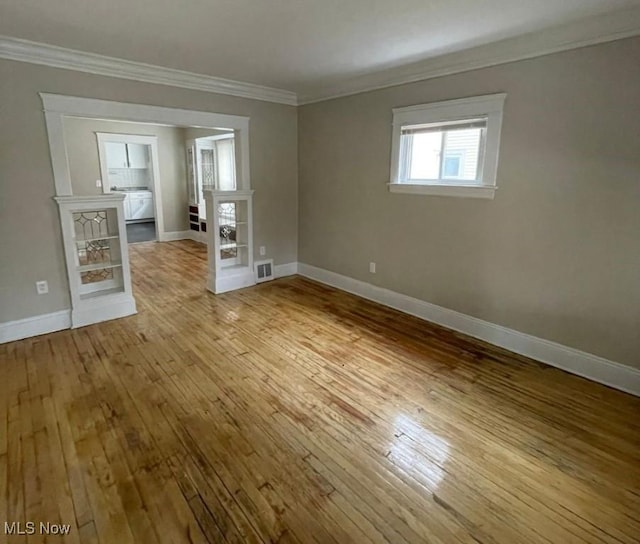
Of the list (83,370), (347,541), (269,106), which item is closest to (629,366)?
(347,541)

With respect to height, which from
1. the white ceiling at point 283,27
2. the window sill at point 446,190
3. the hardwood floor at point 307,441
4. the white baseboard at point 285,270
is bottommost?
the hardwood floor at point 307,441

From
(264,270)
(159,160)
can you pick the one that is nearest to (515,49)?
(264,270)

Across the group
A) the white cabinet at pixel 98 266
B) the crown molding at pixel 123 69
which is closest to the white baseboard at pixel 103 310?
the white cabinet at pixel 98 266

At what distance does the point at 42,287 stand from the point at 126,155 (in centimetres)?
884

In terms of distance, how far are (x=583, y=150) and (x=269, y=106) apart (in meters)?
3.69

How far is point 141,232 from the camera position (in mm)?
9312

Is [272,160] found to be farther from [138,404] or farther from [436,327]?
[138,404]

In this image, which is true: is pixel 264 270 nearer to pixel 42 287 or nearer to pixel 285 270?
pixel 285 270

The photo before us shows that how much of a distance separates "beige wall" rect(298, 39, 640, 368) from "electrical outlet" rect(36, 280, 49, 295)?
3555mm

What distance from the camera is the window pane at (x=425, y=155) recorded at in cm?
370

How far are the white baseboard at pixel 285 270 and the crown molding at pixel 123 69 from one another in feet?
7.61

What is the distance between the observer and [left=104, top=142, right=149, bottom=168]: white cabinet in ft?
34.8

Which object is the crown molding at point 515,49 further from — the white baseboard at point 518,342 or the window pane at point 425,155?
the white baseboard at point 518,342

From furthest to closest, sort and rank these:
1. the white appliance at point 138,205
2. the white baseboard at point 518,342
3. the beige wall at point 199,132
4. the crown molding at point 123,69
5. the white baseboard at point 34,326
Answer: the white appliance at point 138,205 < the beige wall at point 199,132 < the white baseboard at point 34,326 < the crown molding at point 123,69 < the white baseboard at point 518,342
